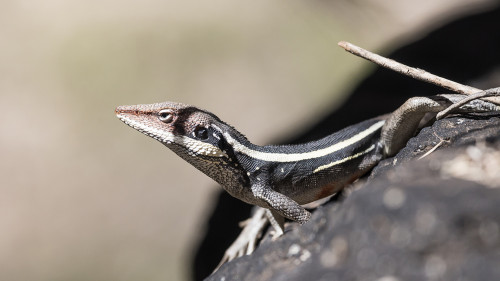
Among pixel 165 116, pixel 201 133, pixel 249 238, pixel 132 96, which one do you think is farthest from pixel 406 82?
pixel 132 96

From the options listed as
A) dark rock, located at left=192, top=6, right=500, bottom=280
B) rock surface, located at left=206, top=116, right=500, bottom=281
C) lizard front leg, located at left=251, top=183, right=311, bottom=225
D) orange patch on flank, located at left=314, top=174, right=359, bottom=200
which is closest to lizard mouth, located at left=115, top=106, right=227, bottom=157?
lizard front leg, located at left=251, top=183, right=311, bottom=225

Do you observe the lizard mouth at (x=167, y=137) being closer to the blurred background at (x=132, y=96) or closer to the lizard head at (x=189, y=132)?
the lizard head at (x=189, y=132)

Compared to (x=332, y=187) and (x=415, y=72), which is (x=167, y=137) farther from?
(x=415, y=72)

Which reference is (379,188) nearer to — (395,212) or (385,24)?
(395,212)

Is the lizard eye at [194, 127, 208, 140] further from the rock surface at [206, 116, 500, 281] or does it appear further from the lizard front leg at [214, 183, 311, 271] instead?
the rock surface at [206, 116, 500, 281]

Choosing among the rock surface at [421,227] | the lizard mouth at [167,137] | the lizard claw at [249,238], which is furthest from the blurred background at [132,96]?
the rock surface at [421,227]

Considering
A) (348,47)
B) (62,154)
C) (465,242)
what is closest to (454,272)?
(465,242)
